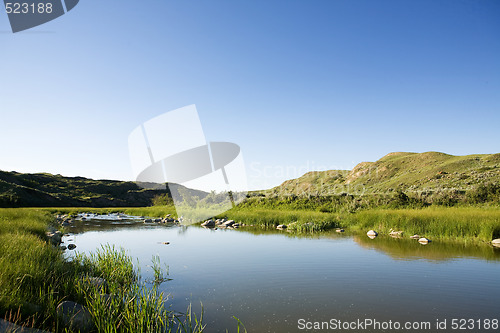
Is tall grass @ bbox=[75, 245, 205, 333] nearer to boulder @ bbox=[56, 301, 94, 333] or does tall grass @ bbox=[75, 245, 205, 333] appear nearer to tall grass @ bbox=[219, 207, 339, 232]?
boulder @ bbox=[56, 301, 94, 333]

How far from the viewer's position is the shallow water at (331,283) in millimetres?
7801

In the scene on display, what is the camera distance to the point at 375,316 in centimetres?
766

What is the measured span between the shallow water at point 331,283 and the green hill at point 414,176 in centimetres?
3104

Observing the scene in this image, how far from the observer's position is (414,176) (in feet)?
216

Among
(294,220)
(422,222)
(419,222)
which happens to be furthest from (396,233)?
(294,220)

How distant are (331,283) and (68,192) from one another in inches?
5221

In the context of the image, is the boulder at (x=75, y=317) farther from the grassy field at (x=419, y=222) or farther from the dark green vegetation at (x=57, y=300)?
the grassy field at (x=419, y=222)

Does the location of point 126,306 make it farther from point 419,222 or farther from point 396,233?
point 419,222

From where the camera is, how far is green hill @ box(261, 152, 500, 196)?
4619cm

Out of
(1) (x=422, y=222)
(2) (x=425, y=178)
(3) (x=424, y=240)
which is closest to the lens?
(3) (x=424, y=240)

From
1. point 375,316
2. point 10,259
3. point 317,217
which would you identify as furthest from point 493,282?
point 317,217

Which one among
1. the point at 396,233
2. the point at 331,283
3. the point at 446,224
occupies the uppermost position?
the point at 446,224

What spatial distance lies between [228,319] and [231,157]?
19.0 meters

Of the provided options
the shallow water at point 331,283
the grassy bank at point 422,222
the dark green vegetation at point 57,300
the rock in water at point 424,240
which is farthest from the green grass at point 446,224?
the dark green vegetation at point 57,300
